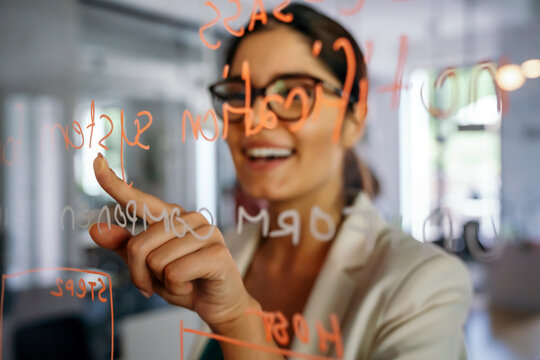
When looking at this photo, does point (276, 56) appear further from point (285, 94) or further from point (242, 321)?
point (242, 321)

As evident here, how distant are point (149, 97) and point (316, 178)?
0.50 meters

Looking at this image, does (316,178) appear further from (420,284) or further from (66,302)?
(66,302)

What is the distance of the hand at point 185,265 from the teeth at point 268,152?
159 mm

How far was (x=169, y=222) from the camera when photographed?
0.86 meters

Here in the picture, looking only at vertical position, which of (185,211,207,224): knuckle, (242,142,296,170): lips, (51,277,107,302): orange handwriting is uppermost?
(242,142,296,170): lips

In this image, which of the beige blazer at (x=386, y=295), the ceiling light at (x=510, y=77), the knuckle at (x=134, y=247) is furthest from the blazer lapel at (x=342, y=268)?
the knuckle at (x=134, y=247)

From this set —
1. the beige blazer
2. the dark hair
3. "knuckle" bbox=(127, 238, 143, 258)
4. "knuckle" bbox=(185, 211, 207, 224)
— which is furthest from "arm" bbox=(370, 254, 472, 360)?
"knuckle" bbox=(127, 238, 143, 258)

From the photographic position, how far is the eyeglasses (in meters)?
0.69

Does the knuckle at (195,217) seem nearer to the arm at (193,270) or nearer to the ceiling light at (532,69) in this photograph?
the arm at (193,270)

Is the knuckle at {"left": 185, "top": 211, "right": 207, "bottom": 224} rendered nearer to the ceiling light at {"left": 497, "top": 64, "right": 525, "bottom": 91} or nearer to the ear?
the ear

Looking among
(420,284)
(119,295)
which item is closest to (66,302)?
(119,295)

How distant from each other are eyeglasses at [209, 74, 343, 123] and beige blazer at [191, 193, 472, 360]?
0.54 ft

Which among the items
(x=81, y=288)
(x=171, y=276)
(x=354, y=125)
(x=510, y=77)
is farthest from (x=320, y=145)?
(x=81, y=288)

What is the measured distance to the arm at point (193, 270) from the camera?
782mm
